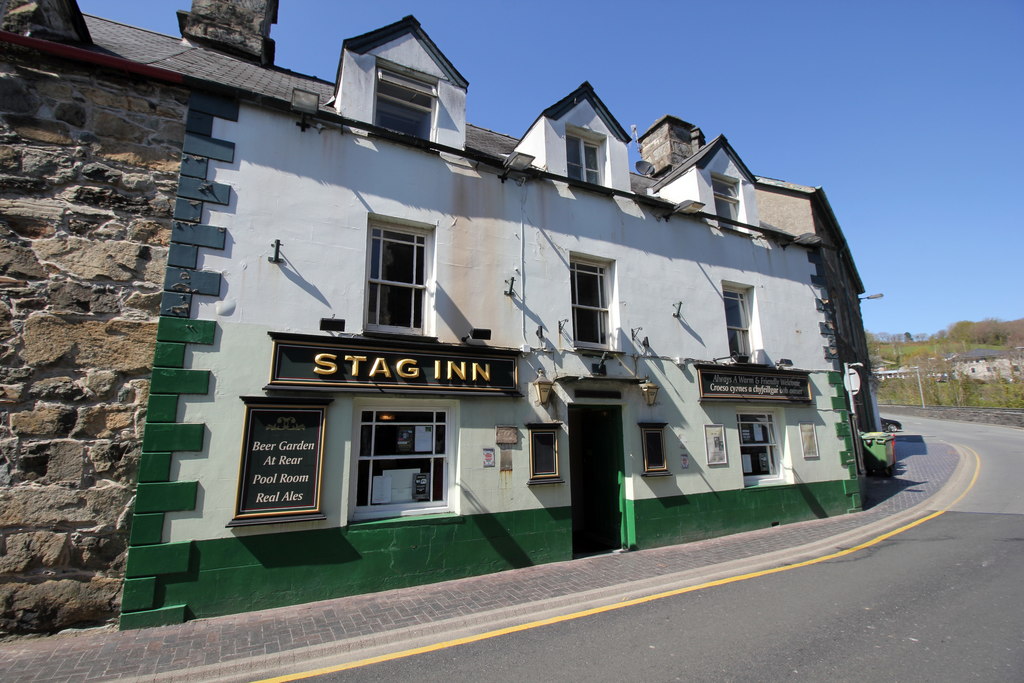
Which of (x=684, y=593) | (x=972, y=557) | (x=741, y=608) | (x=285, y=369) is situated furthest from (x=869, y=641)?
(x=285, y=369)

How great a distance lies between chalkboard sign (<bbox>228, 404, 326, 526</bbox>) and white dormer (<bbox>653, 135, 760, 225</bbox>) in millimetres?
9301

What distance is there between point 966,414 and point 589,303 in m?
44.5

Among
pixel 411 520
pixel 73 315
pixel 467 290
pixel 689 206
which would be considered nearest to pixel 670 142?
pixel 689 206

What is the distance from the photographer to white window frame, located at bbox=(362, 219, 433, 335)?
6902 millimetres

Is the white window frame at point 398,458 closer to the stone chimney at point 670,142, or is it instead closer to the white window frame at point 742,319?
the white window frame at point 742,319

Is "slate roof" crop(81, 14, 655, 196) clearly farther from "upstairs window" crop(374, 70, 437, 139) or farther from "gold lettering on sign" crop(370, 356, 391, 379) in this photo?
"gold lettering on sign" crop(370, 356, 391, 379)

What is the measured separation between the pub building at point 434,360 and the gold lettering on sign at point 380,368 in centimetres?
2

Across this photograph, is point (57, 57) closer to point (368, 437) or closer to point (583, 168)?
point (368, 437)

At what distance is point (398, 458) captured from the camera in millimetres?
6594

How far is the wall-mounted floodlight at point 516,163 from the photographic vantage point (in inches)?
305

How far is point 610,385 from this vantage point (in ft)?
26.6

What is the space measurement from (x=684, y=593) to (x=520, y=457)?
286 cm

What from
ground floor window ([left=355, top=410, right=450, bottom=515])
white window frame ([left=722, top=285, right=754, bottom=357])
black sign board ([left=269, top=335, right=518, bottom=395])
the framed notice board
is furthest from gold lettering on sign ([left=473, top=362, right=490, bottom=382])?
white window frame ([left=722, top=285, right=754, bottom=357])

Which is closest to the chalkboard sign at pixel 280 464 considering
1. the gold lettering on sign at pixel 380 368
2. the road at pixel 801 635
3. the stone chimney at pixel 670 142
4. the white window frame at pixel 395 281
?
the gold lettering on sign at pixel 380 368
